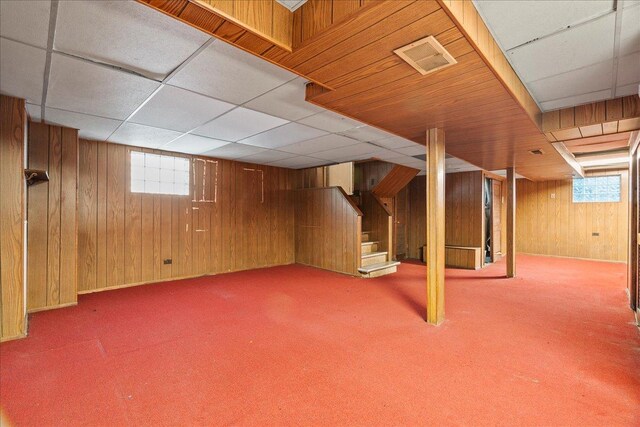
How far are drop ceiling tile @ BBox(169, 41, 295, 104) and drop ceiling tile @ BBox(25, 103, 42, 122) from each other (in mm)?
1758

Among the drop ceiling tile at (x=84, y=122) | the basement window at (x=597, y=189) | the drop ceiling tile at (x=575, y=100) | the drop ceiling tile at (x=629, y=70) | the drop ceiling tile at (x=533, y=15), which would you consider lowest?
the basement window at (x=597, y=189)

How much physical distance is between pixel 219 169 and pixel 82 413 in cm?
447

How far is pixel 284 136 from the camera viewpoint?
4.05 metres

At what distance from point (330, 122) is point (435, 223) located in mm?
1613

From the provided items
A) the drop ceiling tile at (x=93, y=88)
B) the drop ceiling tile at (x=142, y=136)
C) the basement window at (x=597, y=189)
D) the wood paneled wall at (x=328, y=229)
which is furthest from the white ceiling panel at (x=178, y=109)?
the basement window at (x=597, y=189)

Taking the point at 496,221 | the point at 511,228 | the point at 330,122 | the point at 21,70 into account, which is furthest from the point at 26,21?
the point at 496,221

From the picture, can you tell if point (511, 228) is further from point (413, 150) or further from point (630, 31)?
point (630, 31)

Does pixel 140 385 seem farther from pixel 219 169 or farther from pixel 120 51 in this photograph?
pixel 219 169

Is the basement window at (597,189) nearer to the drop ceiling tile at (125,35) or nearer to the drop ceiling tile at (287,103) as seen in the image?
the drop ceiling tile at (287,103)

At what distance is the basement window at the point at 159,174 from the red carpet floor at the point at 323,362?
176 cm

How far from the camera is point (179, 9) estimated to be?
4.54 ft

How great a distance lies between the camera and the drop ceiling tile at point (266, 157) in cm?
516

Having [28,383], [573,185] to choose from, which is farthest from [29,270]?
[573,185]

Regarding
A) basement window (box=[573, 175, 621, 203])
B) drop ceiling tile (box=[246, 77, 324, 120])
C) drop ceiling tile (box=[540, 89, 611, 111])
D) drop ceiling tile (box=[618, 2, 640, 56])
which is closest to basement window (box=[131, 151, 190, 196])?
drop ceiling tile (box=[246, 77, 324, 120])
